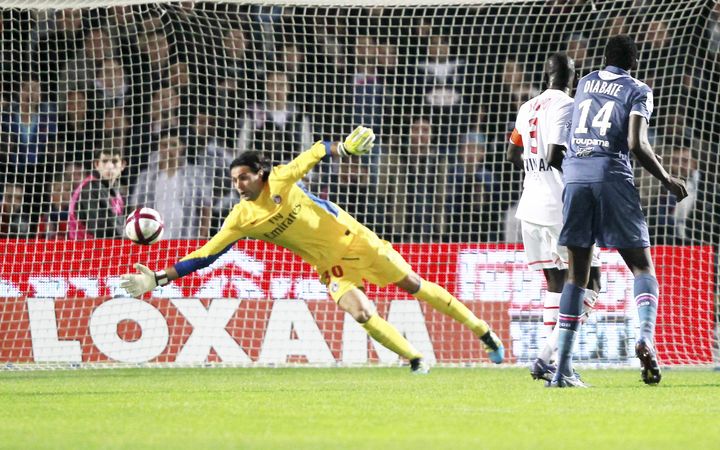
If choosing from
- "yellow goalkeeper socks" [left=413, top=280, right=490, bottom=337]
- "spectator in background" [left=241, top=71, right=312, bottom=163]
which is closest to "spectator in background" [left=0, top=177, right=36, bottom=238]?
"spectator in background" [left=241, top=71, right=312, bottom=163]

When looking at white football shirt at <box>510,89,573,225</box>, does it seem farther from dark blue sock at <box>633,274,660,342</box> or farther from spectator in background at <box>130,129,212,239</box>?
spectator in background at <box>130,129,212,239</box>

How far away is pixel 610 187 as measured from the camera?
7223 mm

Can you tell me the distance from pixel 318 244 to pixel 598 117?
2.71m

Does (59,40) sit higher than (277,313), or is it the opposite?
(59,40)

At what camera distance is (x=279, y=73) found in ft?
42.5

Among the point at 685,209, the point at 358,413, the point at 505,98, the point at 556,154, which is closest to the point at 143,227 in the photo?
the point at 556,154

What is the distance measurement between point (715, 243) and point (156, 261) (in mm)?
5529

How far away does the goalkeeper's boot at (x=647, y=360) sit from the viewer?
7.08 meters

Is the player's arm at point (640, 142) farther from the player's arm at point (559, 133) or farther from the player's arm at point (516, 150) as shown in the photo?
the player's arm at point (516, 150)

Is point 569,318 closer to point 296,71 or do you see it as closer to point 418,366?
point 418,366

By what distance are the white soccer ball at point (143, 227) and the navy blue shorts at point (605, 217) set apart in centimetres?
325

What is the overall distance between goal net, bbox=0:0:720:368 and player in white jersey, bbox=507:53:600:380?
107 inches

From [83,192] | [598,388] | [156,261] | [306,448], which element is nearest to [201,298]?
[156,261]

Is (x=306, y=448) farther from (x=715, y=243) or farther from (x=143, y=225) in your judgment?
(x=715, y=243)
